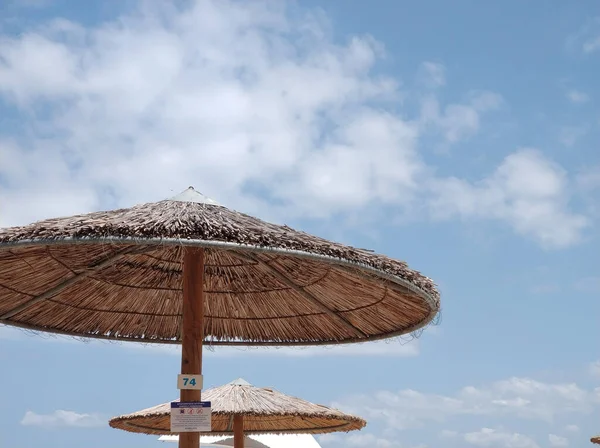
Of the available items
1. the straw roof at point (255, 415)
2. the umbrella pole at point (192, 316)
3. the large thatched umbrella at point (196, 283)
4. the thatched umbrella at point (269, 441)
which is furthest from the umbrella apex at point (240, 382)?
the umbrella pole at point (192, 316)

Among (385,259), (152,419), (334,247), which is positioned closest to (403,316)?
(385,259)

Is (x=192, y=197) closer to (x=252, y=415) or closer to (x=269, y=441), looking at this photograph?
(x=252, y=415)

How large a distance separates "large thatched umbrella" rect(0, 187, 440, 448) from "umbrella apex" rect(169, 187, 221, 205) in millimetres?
18

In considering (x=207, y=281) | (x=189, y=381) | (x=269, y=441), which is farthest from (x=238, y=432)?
(x=189, y=381)

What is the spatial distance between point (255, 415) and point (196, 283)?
4626 millimetres

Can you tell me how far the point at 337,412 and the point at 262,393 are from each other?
3.13ft

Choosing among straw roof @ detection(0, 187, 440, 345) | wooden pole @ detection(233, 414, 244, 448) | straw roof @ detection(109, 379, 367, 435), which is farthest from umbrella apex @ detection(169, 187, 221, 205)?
wooden pole @ detection(233, 414, 244, 448)

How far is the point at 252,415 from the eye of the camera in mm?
9148

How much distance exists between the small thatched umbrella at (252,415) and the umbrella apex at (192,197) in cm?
438

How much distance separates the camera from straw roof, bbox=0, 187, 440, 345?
383cm

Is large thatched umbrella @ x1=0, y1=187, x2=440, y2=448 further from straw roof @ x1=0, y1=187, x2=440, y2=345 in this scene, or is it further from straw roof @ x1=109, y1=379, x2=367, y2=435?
straw roof @ x1=109, y1=379, x2=367, y2=435

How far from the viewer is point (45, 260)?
17.2 ft

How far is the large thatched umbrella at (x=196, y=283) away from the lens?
3.83m

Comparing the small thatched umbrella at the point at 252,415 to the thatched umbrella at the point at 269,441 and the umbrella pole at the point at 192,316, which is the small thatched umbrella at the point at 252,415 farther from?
the umbrella pole at the point at 192,316
